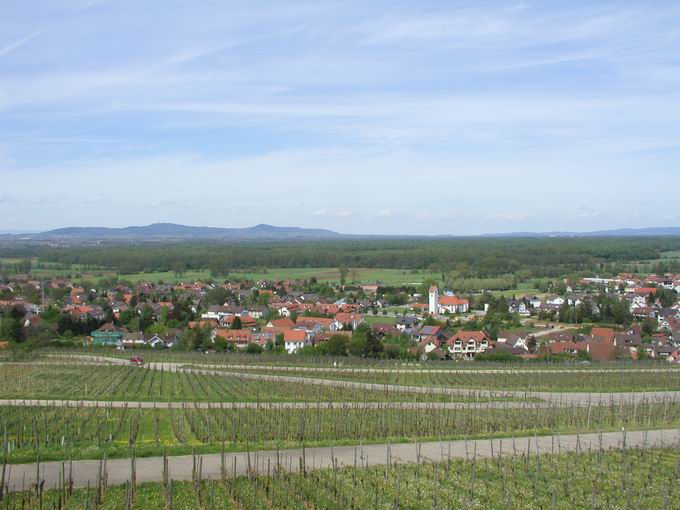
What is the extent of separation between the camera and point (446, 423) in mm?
22078

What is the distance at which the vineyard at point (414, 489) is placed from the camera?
13.1m

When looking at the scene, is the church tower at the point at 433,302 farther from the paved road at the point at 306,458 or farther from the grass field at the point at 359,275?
the paved road at the point at 306,458

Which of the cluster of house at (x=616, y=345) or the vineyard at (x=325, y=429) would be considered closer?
the vineyard at (x=325, y=429)

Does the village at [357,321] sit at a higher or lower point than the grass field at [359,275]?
lower

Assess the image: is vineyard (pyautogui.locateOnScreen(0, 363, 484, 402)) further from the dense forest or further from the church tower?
the dense forest

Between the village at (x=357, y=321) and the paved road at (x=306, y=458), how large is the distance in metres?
24.1

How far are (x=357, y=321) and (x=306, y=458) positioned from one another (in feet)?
136

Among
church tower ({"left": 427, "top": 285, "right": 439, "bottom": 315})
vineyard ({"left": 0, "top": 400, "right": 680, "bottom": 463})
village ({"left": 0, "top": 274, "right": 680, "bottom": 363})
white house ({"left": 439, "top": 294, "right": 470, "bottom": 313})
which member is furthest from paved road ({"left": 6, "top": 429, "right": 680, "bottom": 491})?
white house ({"left": 439, "top": 294, "right": 470, "bottom": 313})

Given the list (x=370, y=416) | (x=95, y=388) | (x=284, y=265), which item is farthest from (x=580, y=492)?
(x=284, y=265)

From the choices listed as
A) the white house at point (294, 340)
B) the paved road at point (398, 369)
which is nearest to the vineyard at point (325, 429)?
the paved road at point (398, 369)

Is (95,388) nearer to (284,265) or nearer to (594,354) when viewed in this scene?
(594,354)

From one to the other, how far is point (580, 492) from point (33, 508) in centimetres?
1043

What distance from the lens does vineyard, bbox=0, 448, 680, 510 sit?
13.1 metres

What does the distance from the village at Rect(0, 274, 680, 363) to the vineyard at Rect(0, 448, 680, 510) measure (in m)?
27.7
